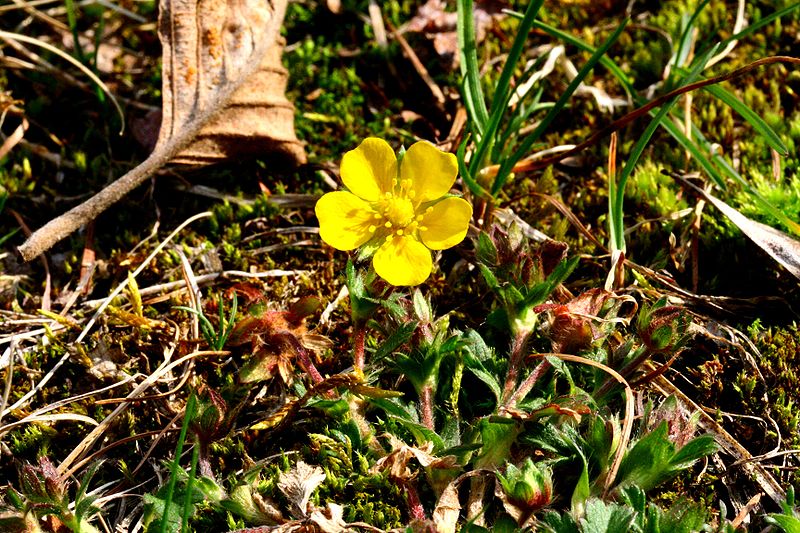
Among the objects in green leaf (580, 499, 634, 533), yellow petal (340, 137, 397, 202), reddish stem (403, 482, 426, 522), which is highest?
yellow petal (340, 137, 397, 202)

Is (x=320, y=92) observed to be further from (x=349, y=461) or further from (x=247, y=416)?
(x=349, y=461)

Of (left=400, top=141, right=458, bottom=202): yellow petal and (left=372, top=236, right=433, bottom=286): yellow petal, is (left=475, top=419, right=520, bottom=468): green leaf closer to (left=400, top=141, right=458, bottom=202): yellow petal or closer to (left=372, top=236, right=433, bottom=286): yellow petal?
(left=372, top=236, right=433, bottom=286): yellow petal

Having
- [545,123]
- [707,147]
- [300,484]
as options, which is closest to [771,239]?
[707,147]

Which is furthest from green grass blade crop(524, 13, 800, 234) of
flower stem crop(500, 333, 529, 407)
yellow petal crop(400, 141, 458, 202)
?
flower stem crop(500, 333, 529, 407)

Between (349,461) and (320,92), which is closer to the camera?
(349,461)


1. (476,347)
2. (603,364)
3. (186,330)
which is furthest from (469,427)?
(186,330)

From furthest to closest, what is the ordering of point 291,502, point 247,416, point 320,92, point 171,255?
point 320,92, point 171,255, point 247,416, point 291,502

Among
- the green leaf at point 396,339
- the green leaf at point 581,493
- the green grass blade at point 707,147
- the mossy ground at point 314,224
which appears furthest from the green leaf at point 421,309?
the green grass blade at point 707,147
